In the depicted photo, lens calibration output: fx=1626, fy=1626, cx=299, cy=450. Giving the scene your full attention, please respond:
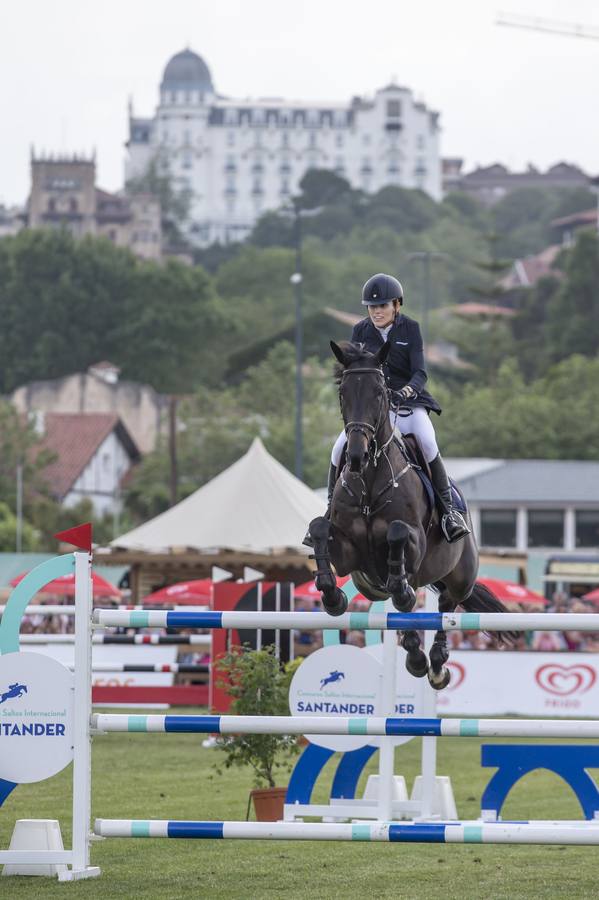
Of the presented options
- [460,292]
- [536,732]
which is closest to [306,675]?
[536,732]

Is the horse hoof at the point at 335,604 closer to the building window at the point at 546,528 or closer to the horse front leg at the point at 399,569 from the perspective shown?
the horse front leg at the point at 399,569

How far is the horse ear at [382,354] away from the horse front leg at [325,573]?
943 mm

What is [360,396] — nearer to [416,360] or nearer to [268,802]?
[416,360]

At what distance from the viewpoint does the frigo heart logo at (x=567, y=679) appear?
74.8ft

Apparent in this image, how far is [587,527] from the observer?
64875 millimetres

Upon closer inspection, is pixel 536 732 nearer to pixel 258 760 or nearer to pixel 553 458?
pixel 258 760

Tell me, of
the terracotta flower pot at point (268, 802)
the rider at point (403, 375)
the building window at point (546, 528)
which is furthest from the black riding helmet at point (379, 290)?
the building window at point (546, 528)

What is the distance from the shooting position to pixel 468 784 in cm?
1527

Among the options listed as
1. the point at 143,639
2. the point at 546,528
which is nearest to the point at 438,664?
the point at 143,639

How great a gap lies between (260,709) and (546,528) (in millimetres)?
53909

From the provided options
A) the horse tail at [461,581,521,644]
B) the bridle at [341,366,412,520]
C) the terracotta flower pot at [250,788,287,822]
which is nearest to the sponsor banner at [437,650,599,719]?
the terracotta flower pot at [250,788,287,822]

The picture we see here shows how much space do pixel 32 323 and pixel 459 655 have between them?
84.1 m

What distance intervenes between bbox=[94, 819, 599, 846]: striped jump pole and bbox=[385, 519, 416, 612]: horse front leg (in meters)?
1.25

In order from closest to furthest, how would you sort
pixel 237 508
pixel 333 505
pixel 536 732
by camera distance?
1. pixel 536 732
2. pixel 333 505
3. pixel 237 508
